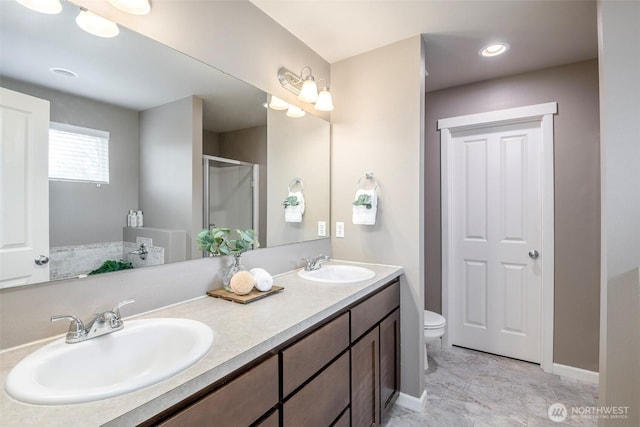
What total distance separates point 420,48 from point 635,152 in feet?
4.21

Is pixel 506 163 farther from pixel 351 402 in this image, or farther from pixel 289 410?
pixel 289 410

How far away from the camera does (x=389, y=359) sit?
6.02 ft

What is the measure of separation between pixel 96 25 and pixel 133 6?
165 mm

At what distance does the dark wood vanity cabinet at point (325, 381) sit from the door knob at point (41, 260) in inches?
26.9

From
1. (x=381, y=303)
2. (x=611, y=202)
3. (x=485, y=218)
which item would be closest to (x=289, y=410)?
(x=381, y=303)

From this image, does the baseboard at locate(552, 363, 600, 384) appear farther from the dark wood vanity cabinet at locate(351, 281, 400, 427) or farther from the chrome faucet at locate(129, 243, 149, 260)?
the chrome faucet at locate(129, 243, 149, 260)

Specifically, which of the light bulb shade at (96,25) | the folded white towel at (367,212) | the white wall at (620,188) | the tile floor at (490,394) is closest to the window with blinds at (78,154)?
the light bulb shade at (96,25)

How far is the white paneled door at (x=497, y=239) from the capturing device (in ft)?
8.28

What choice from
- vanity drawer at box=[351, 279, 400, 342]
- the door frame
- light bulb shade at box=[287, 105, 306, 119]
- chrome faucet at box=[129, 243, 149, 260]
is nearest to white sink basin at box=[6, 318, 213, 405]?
chrome faucet at box=[129, 243, 149, 260]

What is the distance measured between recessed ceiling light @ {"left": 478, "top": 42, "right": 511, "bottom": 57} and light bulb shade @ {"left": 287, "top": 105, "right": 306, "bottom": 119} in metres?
1.38

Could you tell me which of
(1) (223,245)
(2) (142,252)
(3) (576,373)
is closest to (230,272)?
(1) (223,245)

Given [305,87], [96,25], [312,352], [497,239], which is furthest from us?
[497,239]

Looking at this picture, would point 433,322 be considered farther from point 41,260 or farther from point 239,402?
point 41,260

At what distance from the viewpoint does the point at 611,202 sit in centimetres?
138
